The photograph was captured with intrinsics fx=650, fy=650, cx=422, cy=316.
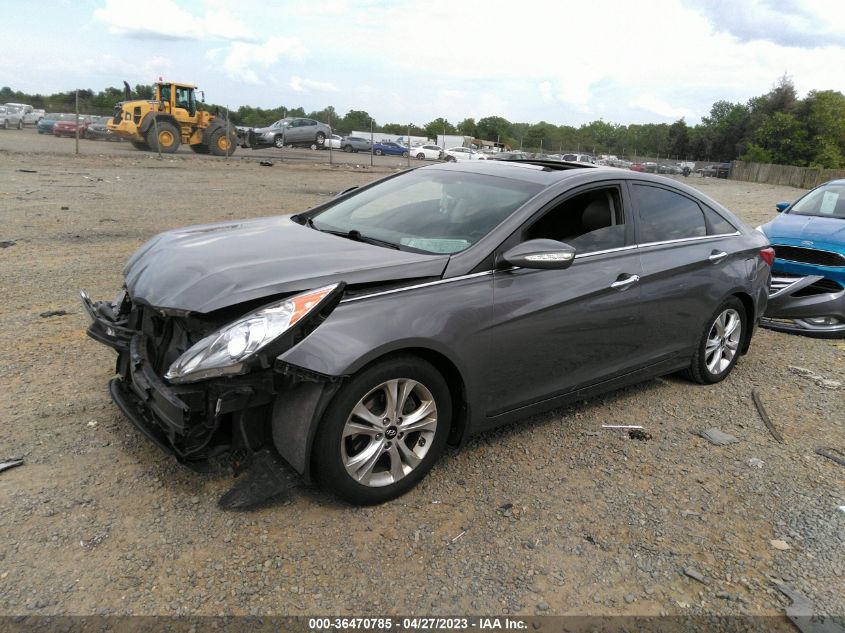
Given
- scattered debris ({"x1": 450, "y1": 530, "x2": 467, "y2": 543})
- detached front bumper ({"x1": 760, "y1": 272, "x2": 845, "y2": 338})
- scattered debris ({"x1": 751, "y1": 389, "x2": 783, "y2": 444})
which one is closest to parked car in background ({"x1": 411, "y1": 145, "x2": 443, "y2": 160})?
detached front bumper ({"x1": 760, "y1": 272, "x2": 845, "y2": 338})

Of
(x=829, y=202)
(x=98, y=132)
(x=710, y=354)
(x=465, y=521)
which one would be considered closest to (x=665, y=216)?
(x=710, y=354)

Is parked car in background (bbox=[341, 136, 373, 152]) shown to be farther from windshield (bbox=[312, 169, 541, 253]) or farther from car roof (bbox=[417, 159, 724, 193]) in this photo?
windshield (bbox=[312, 169, 541, 253])

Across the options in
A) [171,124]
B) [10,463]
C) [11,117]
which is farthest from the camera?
[11,117]

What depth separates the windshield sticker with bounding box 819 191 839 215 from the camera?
26.0ft

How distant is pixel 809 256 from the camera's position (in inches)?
280

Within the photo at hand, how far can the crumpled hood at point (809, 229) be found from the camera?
707cm

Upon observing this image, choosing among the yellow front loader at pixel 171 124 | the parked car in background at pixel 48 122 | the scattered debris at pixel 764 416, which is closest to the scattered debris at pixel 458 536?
the scattered debris at pixel 764 416

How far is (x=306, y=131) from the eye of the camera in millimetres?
36000

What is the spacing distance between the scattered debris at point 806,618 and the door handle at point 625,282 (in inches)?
75.2

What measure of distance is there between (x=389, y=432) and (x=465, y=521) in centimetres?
57

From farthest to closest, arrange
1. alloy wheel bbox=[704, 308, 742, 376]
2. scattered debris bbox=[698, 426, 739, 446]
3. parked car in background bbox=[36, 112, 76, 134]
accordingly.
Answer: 1. parked car in background bbox=[36, 112, 76, 134]
2. alloy wheel bbox=[704, 308, 742, 376]
3. scattered debris bbox=[698, 426, 739, 446]

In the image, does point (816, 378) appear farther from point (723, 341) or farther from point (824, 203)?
point (824, 203)

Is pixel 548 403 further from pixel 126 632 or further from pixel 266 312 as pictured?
pixel 126 632

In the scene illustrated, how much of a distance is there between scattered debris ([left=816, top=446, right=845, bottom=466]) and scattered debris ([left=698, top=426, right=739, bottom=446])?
0.51 m
